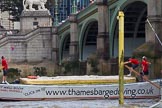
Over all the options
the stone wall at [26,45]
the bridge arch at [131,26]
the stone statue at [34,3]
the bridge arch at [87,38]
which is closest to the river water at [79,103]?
the bridge arch at [131,26]

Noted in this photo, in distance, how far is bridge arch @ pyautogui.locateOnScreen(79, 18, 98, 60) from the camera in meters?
65.7

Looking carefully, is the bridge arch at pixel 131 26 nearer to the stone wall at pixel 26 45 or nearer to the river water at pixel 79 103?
the river water at pixel 79 103

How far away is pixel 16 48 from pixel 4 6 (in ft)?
73.8

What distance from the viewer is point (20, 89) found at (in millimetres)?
34719

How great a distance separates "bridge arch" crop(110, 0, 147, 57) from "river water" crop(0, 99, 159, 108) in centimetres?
1767

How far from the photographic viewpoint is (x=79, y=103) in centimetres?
3266

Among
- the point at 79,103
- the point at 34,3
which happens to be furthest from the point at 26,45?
the point at 79,103

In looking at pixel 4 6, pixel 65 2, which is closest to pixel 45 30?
pixel 4 6

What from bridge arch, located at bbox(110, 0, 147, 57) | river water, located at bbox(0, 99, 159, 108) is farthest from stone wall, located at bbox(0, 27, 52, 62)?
river water, located at bbox(0, 99, 159, 108)

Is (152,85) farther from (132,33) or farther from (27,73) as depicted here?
(27,73)

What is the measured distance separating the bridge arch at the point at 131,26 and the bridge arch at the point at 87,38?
233 inches

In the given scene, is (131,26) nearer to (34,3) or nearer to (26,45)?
(26,45)

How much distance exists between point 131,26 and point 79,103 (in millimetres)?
27486

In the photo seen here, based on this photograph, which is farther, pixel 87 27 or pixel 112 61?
pixel 87 27
